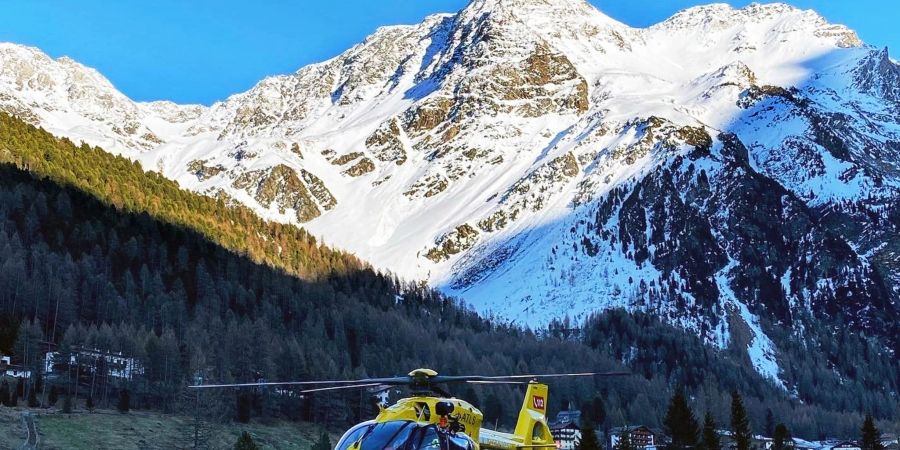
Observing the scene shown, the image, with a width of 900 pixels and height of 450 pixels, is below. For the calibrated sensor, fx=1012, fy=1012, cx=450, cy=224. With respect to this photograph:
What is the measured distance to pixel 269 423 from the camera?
146125 millimetres

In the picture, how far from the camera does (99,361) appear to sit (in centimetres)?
14088

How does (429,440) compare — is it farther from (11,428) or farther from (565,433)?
(565,433)

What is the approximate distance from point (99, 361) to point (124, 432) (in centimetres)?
2639

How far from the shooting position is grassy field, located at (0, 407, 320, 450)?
106812mm

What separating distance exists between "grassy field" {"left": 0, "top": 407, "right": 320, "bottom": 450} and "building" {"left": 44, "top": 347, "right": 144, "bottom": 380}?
12.8m

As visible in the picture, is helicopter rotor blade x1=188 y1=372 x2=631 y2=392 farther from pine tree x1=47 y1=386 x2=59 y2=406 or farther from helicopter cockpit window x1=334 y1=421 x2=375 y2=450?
pine tree x1=47 y1=386 x2=59 y2=406

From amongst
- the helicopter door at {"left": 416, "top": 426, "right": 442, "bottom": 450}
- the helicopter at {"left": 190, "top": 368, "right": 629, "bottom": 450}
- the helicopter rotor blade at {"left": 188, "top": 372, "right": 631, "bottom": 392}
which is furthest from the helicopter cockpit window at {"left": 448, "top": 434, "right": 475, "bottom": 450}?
the helicopter rotor blade at {"left": 188, "top": 372, "right": 631, "bottom": 392}

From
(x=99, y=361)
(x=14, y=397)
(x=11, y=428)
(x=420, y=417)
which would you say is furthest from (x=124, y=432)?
(x=420, y=417)

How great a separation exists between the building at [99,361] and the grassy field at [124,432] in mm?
12807

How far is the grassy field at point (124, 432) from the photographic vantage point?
10681 cm

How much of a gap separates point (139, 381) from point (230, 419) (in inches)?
568

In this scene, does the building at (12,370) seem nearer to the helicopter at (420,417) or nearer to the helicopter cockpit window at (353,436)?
the helicopter at (420,417)

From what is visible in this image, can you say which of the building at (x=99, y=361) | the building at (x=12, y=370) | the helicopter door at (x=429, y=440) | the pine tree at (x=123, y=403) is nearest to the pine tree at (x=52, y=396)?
the building at (x=12, y=370)

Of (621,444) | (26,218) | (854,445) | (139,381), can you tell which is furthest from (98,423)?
(854,445)
